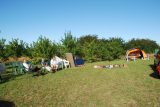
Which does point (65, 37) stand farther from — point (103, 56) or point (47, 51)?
point (103, 56)

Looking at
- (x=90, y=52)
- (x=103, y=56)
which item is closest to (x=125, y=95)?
(x=90, y=52)

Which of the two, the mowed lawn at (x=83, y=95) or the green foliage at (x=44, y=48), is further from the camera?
the green foliage at (x=44, y=48)

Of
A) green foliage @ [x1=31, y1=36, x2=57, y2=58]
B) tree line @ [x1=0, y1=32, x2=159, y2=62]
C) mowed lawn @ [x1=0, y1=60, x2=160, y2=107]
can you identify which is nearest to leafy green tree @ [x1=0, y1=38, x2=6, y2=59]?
tree line @ [x1=0, y1=32, x2=159, y2=62]

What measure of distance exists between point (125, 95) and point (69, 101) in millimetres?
2450

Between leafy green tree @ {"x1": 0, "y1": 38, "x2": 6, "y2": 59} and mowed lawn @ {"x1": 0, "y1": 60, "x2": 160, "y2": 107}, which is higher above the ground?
leafy green tree @ {"x1": 0, "y1": 38, "x2": 6, "y2": 59}

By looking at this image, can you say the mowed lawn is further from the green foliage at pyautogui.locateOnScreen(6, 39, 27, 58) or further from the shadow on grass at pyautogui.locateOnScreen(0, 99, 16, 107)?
the green foliage at pyautogui.locateOnScreen(6, 39, 27, 58)

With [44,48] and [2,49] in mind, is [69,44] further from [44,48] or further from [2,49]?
[2,49]

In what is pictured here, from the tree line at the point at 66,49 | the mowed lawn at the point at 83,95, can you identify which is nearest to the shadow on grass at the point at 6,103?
the mowed lawn at the point at 83,95

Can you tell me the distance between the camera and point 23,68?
19031 mm

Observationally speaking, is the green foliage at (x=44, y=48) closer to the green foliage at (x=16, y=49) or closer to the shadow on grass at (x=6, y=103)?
the green foliage at (x=16, y=49)

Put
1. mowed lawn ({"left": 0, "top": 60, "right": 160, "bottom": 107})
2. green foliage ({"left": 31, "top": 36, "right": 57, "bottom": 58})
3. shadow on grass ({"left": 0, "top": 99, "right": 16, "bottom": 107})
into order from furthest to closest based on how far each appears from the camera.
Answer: green foliage ({"left": 31, "top": 36, "right": 57, "bottom": 58}) < shadow on grass ({"left": 0, "top": 99, "right": 16, "bottom": 107}) < mowed lawn ({"left": 0, "top": 60, "right": 160, "bottom": 107})

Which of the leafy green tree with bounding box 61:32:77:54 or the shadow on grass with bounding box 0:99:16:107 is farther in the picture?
the leafy green tree with bounding box 61:32:77:54

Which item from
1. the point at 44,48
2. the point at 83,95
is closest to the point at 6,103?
the point at 83,95

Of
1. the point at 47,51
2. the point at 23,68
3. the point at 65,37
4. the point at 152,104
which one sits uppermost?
the point at 65,37
